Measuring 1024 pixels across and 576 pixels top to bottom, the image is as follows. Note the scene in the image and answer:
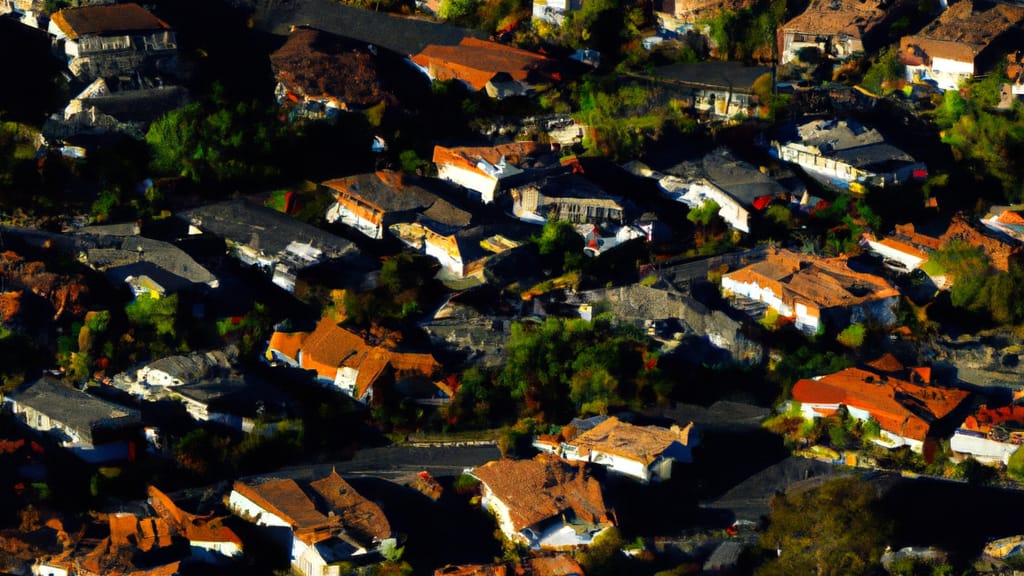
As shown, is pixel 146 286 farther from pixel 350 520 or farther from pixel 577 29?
pixel 577 29

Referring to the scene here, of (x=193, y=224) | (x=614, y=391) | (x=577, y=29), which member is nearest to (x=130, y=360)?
(x=193, y=224)

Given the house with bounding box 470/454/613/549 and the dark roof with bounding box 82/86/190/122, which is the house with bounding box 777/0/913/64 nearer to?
the dark roof with bounding box 82/86/190/122

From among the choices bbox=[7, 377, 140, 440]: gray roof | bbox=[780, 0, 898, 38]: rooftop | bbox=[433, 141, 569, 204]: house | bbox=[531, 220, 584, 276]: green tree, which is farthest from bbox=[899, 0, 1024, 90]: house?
bbox=[7, 377, 140, 440]: gray roof

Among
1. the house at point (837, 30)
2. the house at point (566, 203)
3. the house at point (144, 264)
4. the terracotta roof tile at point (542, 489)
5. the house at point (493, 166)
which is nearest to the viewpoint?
the terracotta roof tile at point (542, 489)

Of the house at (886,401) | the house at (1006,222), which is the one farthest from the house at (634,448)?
the house at (1006,222)

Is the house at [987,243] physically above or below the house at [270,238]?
below

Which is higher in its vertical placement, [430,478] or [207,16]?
[207,16]

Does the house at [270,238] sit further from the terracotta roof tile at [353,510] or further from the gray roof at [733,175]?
the gray roof at [733,175]
